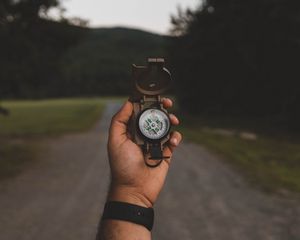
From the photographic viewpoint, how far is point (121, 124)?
241 centimetres

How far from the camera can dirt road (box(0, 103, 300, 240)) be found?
348 inches

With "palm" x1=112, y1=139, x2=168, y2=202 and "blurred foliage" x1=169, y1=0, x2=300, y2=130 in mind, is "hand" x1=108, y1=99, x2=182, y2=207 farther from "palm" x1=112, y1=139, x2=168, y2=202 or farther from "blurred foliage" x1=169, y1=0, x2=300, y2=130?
"blurred foliage" x1=169, y1=0, x2=300, y2=130

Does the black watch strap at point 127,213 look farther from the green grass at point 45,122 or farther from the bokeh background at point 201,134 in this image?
the green grass at point 45,122

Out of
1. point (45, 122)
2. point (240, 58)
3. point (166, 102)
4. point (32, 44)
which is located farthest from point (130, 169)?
point (45, 122)

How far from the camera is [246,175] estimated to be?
14.7 meters

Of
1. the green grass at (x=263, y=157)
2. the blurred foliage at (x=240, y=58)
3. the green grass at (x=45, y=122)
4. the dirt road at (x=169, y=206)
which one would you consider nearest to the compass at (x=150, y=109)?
the dirt road at (x=169, y=206)

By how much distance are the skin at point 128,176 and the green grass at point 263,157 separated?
10.6m

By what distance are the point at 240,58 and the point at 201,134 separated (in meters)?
8.30

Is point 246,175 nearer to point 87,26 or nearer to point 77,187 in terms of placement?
point 77,187

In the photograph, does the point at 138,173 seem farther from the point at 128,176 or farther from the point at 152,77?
the point at 152,77

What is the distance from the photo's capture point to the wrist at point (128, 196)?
2.24 m

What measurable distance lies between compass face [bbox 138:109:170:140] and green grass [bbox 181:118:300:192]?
10647mm

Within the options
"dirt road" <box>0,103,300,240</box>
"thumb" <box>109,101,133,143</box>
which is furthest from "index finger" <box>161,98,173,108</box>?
"dirt road" <box>0,103,300,240</box>

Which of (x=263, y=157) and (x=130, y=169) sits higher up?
(x=263, y=157)
